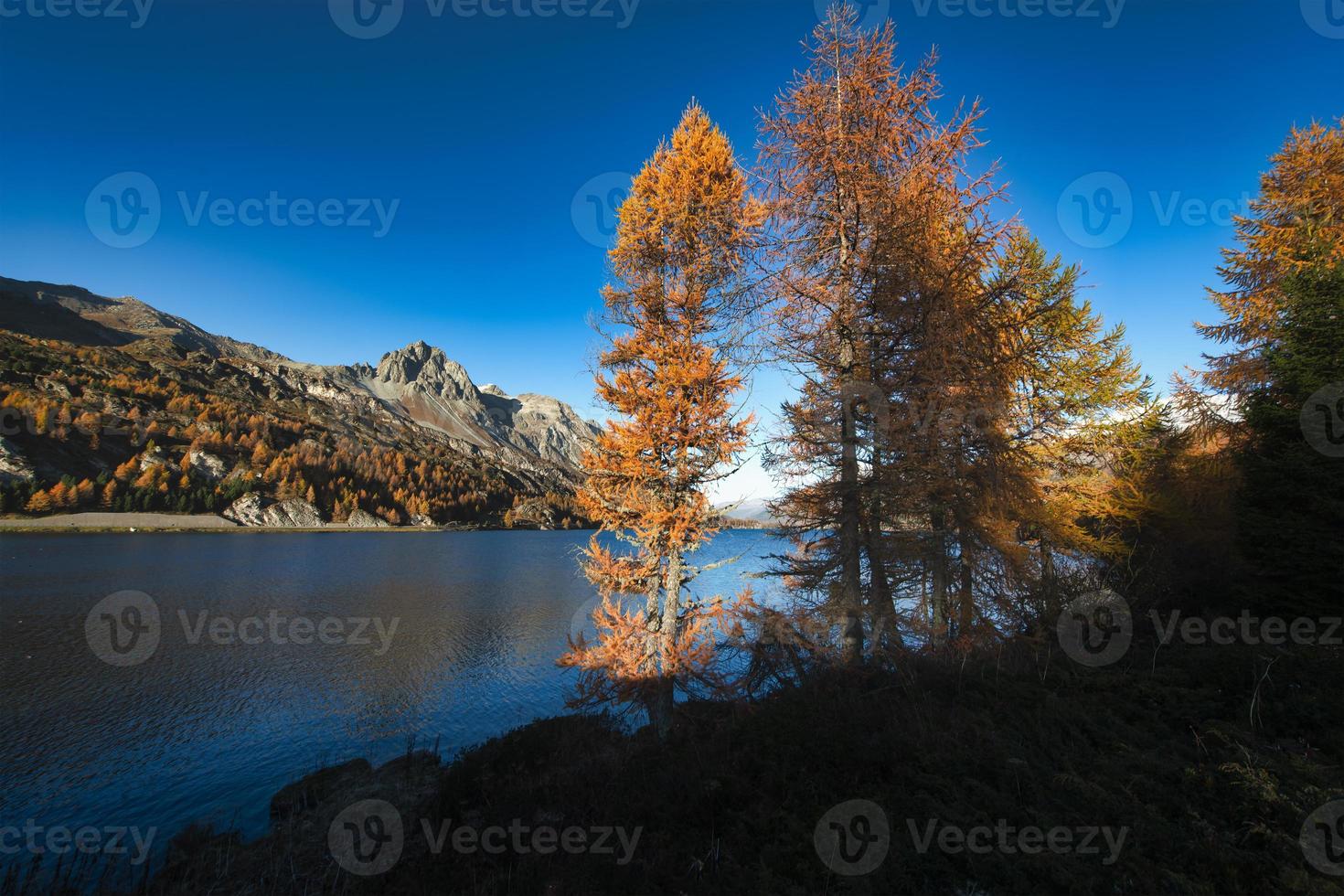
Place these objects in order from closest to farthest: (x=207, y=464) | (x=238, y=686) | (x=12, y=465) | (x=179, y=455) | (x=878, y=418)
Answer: (x=878, y=418) → (x=238, y=686) → (x=12, y=465) → (x=179, y=455) → (x=207, y=464)

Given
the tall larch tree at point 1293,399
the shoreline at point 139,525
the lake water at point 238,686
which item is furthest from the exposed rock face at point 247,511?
the tall larch tree at point 1293,399

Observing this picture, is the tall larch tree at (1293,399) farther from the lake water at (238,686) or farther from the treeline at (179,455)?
the treeline at (179,455)

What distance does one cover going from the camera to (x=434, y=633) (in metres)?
27.2

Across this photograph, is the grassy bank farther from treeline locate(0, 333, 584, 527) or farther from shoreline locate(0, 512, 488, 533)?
shoreline locate(0, 512, 488, 533)

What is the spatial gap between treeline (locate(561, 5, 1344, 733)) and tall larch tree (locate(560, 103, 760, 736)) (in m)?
0.06

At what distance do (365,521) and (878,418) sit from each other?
145229mm

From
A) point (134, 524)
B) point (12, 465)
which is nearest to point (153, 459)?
point (12, 465)

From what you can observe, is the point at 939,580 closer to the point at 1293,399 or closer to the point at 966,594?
the point at 966,594

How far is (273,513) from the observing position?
11212 cm

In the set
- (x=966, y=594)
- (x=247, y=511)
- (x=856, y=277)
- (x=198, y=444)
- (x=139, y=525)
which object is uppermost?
(x=198, y=444)

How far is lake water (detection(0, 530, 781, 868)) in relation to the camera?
39.9 feet

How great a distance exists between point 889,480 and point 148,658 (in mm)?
30225

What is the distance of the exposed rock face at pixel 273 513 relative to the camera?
106375mm

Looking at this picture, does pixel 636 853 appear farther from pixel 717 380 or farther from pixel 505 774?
pixel 717 380
